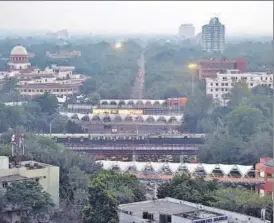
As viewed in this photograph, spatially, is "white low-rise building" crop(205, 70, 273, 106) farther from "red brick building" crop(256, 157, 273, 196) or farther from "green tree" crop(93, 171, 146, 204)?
"green tree" crop(93, 171, 146, 204)

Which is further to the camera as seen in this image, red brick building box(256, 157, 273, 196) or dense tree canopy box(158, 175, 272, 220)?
red brick building box(256, 157, 273, 196)

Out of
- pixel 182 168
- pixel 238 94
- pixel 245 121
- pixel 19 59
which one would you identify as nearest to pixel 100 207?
pixel 182 168

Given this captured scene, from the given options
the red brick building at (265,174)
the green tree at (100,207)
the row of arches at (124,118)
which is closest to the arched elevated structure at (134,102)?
the row of arches at (124,118)

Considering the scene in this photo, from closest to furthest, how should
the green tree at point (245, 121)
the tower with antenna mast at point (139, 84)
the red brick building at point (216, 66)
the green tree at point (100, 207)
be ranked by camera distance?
the green tree at point (100, 207) → the green tree at point (245, 121) → the tower with antenna mast at point (139, 84) → the red brick building at point (216, 66)

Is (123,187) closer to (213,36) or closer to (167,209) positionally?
(167,209)

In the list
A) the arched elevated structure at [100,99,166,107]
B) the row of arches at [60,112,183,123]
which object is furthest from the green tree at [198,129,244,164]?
the arched elevated structure at [100,99,166,107]

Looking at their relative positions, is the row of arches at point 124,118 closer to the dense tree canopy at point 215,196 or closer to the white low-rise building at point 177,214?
the dense tree canopy at point 215,196
